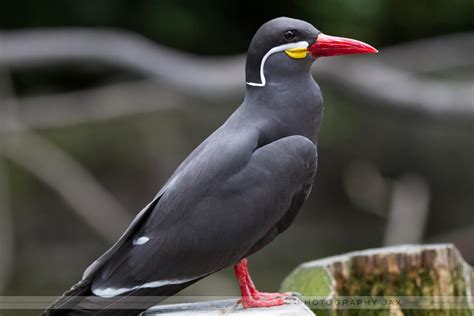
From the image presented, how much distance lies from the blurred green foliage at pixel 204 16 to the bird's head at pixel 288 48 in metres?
4.65

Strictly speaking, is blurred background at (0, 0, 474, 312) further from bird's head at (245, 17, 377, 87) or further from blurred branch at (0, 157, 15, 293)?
bird's head at (245, 17, 377, 87)

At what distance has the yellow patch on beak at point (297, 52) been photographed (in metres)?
2.56

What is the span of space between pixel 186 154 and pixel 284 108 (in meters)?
3.53

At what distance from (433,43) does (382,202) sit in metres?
1.50

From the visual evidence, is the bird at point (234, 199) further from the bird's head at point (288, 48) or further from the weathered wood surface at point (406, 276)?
the weathered wood surface at point (406, 276)

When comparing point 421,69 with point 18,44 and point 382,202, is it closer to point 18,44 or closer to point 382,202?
point 382,202

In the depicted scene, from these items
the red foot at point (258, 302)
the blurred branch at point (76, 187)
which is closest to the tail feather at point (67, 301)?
the red foot at point (258, 302)

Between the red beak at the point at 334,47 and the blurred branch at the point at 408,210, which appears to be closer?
the red beak at the point at 334,47

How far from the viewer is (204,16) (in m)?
7.35

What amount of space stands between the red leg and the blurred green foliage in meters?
4.81

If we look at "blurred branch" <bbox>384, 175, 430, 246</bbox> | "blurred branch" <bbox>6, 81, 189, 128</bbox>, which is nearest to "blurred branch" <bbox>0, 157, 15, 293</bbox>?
"blurred branch" <bbox>6, 81, 189, 128</bbox>

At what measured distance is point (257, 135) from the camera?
2510 mm

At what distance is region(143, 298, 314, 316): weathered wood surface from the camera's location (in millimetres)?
2398

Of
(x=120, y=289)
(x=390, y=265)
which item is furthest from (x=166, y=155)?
(x=120, y=289)
